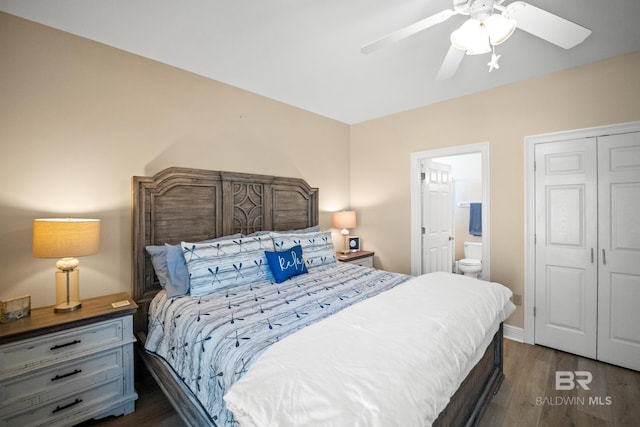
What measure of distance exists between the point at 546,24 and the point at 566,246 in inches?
82.6

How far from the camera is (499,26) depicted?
58.0 inches

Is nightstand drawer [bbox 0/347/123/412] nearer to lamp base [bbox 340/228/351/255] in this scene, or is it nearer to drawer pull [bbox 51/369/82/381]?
drawer pull [bbox 51/369/82/381]

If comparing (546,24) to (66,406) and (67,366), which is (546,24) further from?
(66,406)

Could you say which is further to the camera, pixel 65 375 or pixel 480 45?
pixel 65 375

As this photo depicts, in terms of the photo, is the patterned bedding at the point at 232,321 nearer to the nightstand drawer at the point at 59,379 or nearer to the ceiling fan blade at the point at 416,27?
the nightstand drawer at the point at 59,379

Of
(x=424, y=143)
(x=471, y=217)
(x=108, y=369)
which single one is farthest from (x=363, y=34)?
(x=471, y=217)

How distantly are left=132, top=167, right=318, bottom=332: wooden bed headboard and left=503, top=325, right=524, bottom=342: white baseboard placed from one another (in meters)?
2.57

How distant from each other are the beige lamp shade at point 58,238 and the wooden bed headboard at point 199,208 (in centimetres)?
49

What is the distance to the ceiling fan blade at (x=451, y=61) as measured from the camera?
177 cm

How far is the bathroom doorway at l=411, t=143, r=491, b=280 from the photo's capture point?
3.12m

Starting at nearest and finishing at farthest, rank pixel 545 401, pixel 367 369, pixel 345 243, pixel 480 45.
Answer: pixel 367 369
pixel 480 45
pixel 545 401
pixel 345 243

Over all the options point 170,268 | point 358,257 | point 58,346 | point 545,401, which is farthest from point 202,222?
point 545,401

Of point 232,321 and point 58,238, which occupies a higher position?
point 58,238

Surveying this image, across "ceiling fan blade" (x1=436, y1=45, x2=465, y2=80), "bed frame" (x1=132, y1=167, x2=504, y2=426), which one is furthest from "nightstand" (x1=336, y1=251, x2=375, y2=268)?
→ "ceiling fan blade" (x1=436, y1=45, x2=465, y2=80)
